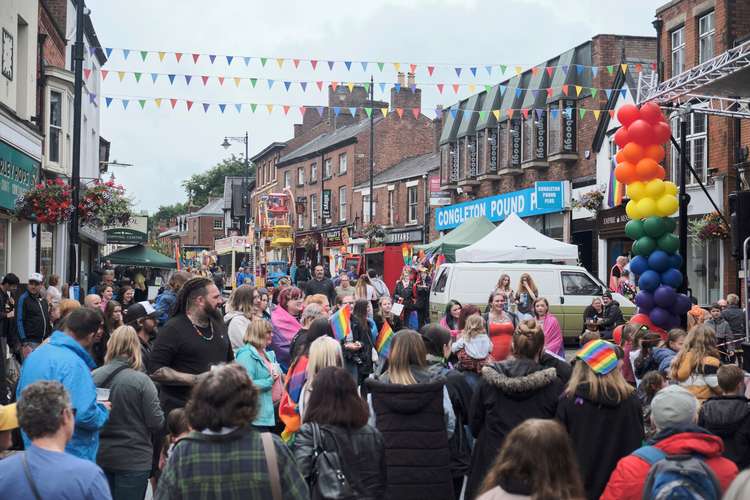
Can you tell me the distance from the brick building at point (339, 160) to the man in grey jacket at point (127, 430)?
39.5 m

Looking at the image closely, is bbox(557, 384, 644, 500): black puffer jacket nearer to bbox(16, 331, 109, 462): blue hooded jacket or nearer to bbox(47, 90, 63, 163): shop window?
bbox(16, 331, 109, 462): blue hooded jacket

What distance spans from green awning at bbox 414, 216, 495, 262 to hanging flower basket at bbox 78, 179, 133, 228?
9.10m

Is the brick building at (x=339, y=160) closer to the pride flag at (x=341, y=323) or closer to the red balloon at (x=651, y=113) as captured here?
the red balloon at (x=651, y=113)

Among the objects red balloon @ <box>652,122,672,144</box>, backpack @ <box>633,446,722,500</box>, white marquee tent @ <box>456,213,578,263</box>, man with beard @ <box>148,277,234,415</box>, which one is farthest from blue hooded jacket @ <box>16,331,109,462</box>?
white marquee tent @ <box>456,213,578,263</box>

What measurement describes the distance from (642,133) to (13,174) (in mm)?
11794

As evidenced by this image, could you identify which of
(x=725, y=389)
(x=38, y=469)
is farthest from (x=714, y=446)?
(x=38, y=469)

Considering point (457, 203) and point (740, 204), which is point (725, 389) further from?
point (457, 203)

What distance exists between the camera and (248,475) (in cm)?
384

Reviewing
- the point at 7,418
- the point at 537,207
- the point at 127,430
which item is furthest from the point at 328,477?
the point at 537,207

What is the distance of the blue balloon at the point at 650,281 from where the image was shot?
13918mm

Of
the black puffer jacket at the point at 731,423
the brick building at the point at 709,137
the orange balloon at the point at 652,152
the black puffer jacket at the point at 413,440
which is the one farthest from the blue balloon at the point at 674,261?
the black puffer jacket at the point at 413,440

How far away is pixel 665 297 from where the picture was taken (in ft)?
45.0

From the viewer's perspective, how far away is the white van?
65.3 feet

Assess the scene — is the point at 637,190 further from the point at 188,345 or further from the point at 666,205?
the point at 188,345
